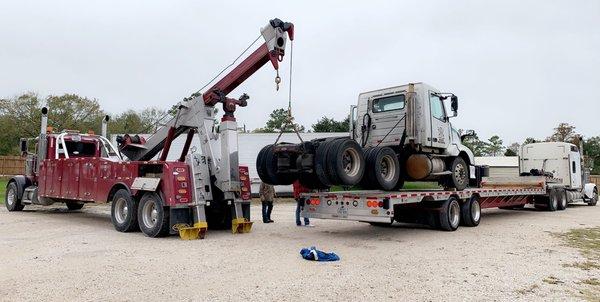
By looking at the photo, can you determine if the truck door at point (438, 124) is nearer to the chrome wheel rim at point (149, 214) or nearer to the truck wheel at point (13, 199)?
the chrome wheel rim at point (149, 214)

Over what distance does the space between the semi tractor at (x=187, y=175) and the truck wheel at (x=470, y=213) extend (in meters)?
5.54

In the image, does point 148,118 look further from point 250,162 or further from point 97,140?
point 97,140

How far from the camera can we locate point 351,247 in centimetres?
913

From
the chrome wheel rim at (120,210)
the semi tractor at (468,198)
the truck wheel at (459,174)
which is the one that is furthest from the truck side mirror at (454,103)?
the chrome wheel rim at (120,210)

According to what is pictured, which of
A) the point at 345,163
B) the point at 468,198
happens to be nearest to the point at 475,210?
the point at 468,198

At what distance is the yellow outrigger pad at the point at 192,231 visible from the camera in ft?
32.8

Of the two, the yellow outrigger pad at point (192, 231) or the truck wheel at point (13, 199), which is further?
the truck wheel at point (13, 199)

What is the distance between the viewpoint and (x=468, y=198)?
12445mm

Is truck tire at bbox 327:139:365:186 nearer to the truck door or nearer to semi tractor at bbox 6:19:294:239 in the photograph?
semi tractor at bbox 6:19:294:239

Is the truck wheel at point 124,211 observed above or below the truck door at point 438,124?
below

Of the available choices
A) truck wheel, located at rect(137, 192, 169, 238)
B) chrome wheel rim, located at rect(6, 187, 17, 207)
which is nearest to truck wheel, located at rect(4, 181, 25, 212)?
chrome wheel rim, located at rect(6, 187, 17, 207)

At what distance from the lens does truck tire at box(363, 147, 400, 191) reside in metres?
9.77

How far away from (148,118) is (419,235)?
182 feet

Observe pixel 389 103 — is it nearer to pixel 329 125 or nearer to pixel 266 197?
pixel 266 197
